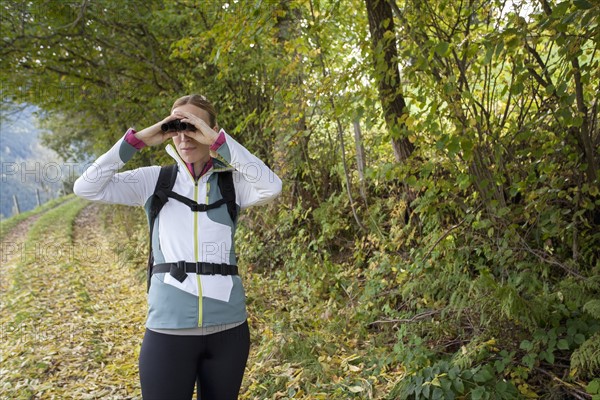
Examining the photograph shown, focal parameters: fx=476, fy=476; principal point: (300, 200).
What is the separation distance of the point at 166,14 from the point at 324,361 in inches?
225

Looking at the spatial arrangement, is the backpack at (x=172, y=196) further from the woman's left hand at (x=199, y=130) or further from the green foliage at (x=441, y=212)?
the green foliage at (x=441, y=212)

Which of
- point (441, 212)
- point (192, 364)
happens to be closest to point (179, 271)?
point (192, 364)

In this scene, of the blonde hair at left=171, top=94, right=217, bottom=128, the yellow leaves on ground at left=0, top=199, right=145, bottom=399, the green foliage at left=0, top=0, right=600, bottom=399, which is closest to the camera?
the blonde hair at left=171, top=94, right=217, bottom=128

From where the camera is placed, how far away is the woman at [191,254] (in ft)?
7.01

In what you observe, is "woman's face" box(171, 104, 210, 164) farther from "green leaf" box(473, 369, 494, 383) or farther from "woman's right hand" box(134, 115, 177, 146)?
"green leaf" box(473, 369, 494, 383)

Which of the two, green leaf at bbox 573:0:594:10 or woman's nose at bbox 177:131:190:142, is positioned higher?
green leaf at bbox 573:0:594:10

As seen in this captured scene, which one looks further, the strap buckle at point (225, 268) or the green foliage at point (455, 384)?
the green foliage at point (455, 384)

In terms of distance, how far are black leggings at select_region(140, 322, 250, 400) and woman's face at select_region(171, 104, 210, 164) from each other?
2.80 feet

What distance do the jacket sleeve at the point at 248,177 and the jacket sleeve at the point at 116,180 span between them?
0.40 meters

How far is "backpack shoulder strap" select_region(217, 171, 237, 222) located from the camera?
7.73 feet

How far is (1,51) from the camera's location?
8.35 metres

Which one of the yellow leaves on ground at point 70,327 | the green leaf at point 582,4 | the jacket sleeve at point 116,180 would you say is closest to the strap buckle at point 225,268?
the jacket sleeve at point 116,180

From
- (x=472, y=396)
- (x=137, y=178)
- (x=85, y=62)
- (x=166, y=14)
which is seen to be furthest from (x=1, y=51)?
(x=472, y=396)

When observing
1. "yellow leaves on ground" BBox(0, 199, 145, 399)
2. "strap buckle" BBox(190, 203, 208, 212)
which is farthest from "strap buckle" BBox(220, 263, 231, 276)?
"yellow leaves on ground" BBox(0, 199, 145, 399)
